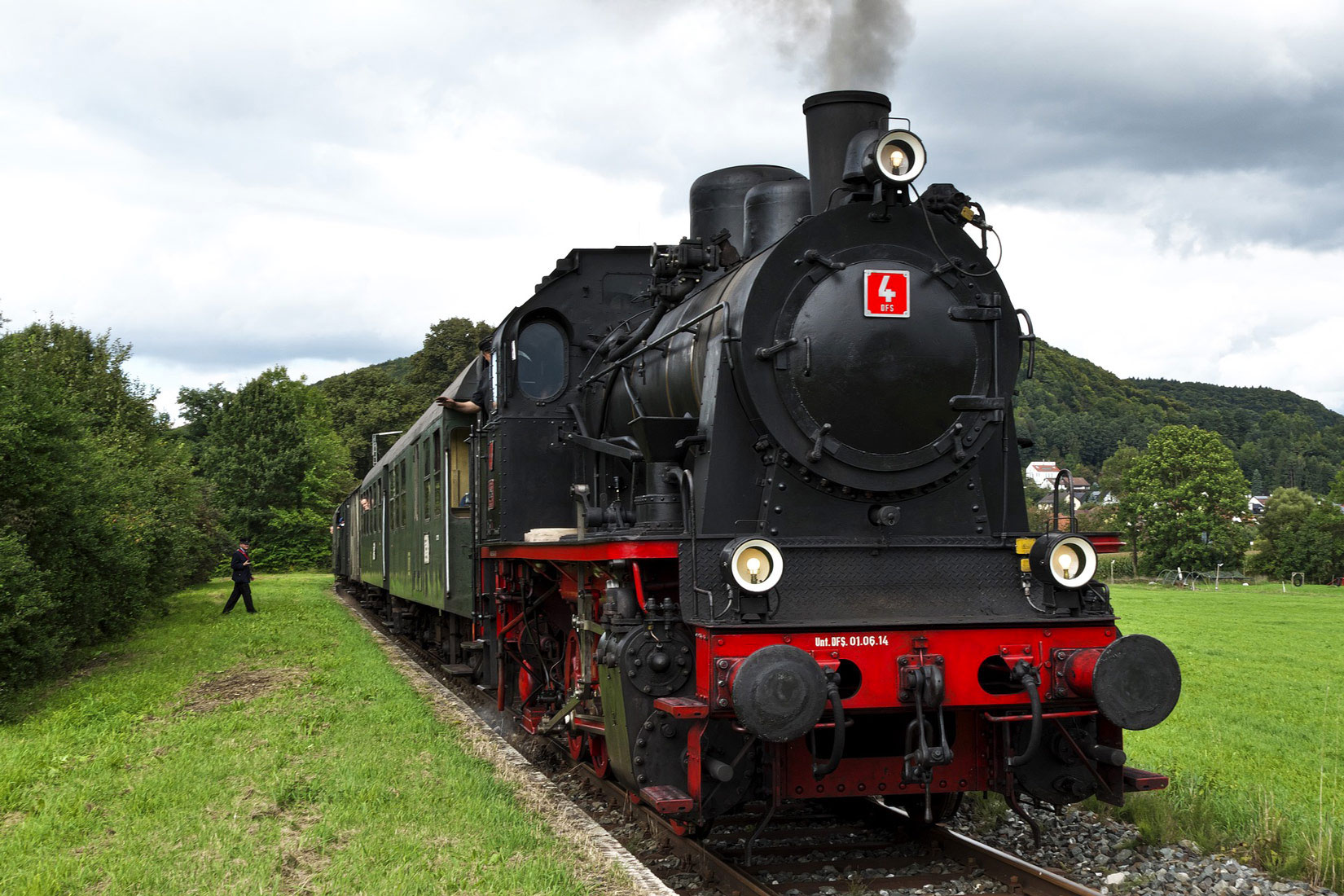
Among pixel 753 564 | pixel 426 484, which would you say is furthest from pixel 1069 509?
pixel 426 484

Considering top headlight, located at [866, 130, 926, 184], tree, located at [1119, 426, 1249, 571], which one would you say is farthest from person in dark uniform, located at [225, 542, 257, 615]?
tree, located at [1119, 426, 1249, 571]

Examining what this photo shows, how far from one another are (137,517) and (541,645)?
1118 cm

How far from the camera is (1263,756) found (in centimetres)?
860

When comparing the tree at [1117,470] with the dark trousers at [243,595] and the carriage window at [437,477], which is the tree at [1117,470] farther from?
the carriage window at [437,477]

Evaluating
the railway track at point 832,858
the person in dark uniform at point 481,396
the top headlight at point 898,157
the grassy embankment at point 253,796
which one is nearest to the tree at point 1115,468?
the person in dark uniform at point 481,396

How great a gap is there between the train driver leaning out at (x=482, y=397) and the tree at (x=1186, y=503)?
184 ft

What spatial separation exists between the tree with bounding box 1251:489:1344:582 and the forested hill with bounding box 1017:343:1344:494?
36.7ft

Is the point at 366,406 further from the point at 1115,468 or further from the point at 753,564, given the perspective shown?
the point at 753,564

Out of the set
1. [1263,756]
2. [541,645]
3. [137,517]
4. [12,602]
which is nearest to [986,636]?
[541,645]

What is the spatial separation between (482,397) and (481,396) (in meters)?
0.03

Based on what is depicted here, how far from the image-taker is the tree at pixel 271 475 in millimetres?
46781

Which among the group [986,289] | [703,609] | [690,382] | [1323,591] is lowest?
[1323,591]

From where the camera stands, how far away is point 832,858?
566cm

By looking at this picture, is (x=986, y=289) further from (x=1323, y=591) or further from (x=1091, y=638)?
(x=1323, y=591)
